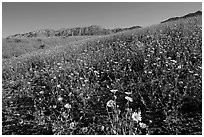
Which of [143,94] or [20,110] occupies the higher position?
[143,94]

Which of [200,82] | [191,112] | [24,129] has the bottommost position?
[24,129]

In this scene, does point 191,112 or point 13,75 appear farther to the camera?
point 13,75

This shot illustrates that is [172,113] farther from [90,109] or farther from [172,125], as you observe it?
[90,109]

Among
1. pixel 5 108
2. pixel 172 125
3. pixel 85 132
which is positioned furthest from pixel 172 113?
pixel 5 108

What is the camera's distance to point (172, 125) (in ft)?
12.4

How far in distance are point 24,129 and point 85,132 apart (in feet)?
4.24

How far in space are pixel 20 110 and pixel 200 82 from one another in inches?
154

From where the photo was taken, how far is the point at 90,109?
4.61 metres

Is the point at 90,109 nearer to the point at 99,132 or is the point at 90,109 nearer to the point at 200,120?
the point at 99,132

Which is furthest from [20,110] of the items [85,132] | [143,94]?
[143,94]

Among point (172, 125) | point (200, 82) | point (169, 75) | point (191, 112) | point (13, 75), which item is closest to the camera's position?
point (172, 125)

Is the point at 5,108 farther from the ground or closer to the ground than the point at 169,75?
closer to the ground

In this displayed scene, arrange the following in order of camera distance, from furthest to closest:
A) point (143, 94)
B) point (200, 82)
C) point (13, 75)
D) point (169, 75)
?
point (13, 75) → point (169, 75) → point (143, 94) → point (200, 82)

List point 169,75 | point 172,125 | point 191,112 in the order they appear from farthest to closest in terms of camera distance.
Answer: point 169,75 → point 191,112 → point 172,125
